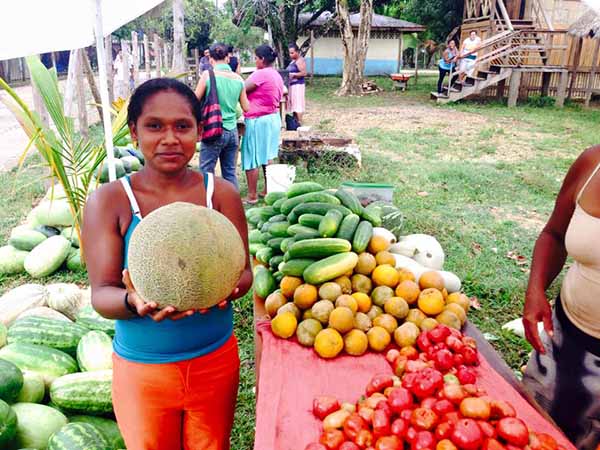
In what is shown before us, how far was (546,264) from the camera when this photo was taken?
2375 mm

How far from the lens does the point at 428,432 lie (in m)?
1.74

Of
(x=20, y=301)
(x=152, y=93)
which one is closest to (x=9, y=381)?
(x=20, y=301)

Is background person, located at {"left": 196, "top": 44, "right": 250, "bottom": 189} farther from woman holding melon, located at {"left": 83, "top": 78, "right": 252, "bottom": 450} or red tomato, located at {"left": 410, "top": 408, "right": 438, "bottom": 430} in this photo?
red tomato, located at {"left": 410, "top": 408, "right": 438, "bottom": 430}

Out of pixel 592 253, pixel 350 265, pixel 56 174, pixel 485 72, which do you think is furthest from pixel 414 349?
pixel 485 72

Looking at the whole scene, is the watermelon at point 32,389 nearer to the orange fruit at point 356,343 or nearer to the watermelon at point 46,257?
the orange fruit at point 356,343

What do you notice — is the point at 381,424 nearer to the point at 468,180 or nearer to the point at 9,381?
the point at 9,381

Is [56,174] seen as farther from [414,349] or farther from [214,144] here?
[414,349]

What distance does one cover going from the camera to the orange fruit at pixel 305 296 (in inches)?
108

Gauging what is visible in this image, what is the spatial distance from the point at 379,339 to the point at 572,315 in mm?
894

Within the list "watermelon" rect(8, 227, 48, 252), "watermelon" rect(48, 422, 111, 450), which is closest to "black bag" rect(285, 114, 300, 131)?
"watermelon" rect(8, 227, 48, 252)

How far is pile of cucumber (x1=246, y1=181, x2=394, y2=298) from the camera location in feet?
9.30

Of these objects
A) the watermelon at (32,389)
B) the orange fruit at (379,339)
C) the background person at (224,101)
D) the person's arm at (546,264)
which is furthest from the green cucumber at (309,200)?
the background person at (224,101)

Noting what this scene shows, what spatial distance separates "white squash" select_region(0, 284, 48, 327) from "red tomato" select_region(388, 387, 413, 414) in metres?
3.25

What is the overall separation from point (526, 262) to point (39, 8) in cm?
502
